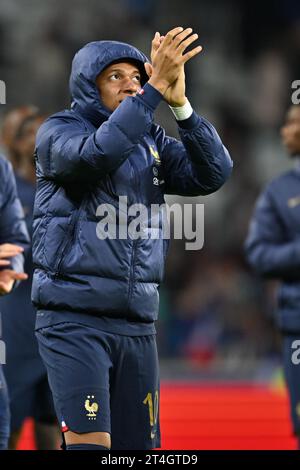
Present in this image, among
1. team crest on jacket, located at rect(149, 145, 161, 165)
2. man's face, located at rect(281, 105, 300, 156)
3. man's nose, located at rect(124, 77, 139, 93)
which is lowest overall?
team crest on jacket, located at rect(149, 145, 161, 165)

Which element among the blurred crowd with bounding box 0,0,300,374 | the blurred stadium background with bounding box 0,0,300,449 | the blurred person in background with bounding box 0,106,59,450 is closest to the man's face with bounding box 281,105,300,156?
the blurred person in background with bounding box 0,106,59,450

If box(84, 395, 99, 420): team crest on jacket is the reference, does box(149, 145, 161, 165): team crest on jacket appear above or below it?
above

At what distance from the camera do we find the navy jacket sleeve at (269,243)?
5.33m

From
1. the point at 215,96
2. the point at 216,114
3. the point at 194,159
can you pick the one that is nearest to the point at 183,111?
the point at 194,159

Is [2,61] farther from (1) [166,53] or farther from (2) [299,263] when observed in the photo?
(1) [166,53]

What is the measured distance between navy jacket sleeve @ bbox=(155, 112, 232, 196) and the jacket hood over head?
0.28 m

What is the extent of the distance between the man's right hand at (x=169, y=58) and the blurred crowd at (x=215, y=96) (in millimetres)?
7117

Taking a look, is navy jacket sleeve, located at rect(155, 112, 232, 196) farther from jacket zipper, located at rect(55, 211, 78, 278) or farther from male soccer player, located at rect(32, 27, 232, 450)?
jacket zipper, located at rect(55, 211, 78, 278)

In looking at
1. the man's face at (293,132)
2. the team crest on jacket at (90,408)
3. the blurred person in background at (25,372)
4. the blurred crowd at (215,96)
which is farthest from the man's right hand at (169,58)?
the blurred crowd at (215,96)

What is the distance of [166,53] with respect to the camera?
Answer: 3389 millimetres

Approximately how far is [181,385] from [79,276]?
6.06m

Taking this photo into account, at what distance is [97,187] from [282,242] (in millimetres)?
2160

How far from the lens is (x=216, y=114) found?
12.8 meters

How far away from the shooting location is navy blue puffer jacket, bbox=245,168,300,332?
528 centimetres
